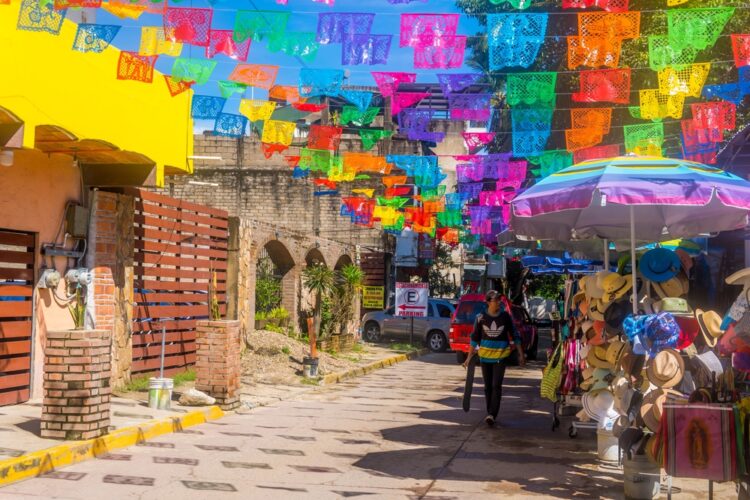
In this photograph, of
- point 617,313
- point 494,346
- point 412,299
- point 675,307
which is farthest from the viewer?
point 412,299

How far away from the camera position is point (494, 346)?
11.3 meters

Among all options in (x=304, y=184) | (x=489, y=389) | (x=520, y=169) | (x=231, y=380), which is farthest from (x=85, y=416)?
(x=304, y=184)

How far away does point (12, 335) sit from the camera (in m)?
10.8

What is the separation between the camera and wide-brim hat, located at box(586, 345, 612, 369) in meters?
8.80

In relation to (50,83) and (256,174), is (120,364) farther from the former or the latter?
(256,174)

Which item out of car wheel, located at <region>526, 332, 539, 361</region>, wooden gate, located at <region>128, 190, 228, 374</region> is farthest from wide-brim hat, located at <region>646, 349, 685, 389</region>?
car wheel, located at <region>526, 332, 539, 361</region>

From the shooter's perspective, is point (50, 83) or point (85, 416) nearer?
point (85, 416)

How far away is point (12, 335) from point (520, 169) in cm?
1104

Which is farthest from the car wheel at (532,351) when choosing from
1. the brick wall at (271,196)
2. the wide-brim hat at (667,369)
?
the wide-brim hat at (667,369)

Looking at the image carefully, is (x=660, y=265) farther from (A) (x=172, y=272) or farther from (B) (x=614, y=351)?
(A) (x=172, y=272)

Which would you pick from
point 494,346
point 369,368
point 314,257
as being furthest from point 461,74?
point 314,257

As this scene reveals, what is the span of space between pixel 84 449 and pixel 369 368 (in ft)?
42.4

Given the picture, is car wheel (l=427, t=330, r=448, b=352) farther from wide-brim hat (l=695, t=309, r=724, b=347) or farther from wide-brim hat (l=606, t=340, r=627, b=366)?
wide-brim hat (l=695, t=309, r=724, b=347)

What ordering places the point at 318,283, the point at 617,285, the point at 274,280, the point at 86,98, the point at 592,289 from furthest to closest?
the point at 274,280 < the point at 318,283 < the point at 86,98 < the point at 592,289 < the point at 617,285
